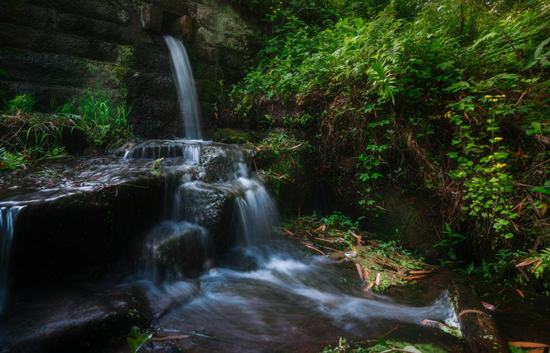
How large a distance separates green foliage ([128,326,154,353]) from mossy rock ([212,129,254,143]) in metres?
3.48

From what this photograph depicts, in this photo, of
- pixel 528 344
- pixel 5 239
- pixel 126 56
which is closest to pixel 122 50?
pixel 126 56

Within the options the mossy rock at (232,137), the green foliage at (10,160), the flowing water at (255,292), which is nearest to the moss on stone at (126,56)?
the mossy rock at (232,137)

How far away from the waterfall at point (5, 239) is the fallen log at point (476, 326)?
3.23 meters

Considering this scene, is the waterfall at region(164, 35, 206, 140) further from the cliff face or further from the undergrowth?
the undergrowth

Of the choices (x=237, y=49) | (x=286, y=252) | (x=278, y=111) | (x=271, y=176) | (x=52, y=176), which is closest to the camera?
(x=52, y=176)

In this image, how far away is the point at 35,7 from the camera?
401cm

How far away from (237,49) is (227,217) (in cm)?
505

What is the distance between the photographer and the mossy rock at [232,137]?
4.68m

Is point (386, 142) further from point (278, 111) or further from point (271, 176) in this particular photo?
point (278, 111)

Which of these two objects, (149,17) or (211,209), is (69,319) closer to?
(211,209)

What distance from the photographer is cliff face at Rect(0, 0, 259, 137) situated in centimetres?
391

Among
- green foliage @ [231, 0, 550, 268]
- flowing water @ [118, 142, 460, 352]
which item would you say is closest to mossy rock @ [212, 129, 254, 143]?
flowing water @ [118, 142, 460, 352]

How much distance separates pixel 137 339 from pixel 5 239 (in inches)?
59.2

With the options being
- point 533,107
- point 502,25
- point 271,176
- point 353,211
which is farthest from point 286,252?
point 502,25
